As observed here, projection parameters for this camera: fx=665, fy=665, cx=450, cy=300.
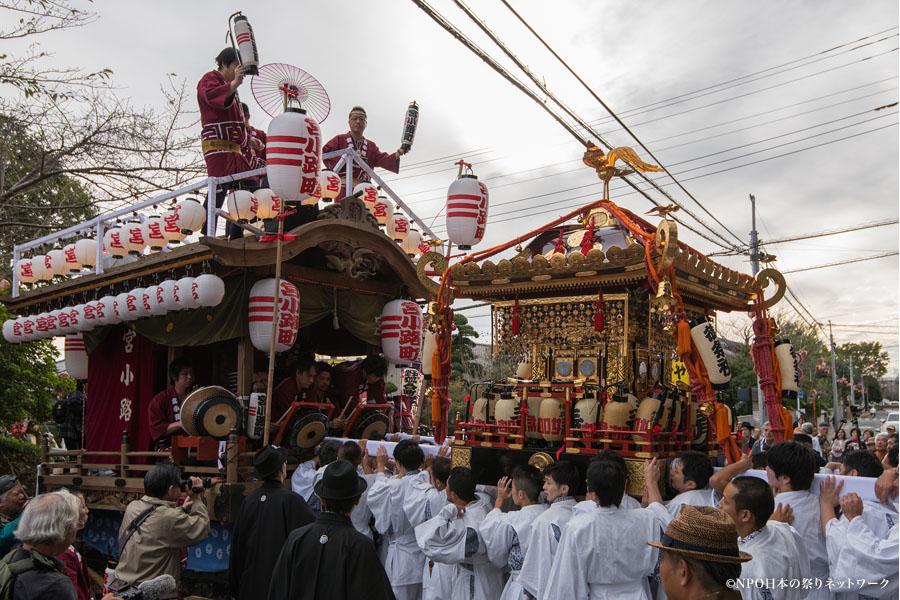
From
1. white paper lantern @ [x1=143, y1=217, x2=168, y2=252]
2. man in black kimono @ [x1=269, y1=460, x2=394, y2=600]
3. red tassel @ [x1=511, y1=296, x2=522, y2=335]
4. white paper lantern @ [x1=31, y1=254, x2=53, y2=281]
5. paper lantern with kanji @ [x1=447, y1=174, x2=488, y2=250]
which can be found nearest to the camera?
man in black kimono @ [x1=269, y1=460, x2=394, y2=600]

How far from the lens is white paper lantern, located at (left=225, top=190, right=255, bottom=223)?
860 cm

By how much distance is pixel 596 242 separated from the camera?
21.4 ft

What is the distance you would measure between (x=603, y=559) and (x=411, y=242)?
804cm

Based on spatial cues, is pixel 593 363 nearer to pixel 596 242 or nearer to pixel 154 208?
pixel 596 242

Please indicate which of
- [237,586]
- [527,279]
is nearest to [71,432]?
[237,586]

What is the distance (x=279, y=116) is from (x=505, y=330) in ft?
11.6

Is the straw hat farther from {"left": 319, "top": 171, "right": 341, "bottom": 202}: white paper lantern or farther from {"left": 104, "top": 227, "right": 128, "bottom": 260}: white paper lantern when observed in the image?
{"left": 104, "top": 227, "right": 128, "bottom": 260}: white paper lantern

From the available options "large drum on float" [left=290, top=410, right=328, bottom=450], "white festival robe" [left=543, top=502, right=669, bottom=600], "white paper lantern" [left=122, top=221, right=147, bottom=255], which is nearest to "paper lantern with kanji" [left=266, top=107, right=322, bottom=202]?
"large drum on float" [left=290, top=410, right=328, bottom=450]

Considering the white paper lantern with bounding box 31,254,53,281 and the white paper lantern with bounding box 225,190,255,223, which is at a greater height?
the white paper lantern with bounding box 225,190,255,223

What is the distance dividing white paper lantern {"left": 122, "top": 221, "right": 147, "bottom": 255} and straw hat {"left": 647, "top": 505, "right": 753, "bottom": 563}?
8690mm

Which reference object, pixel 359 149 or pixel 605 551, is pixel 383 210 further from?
pixel 605 551

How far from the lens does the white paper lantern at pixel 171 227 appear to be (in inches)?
348

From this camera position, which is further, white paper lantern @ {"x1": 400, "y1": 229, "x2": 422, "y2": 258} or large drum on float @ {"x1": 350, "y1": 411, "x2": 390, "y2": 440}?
white paper lantern @ {"x1": 400, "y1": 229, "x2": 422, "y2": 258}

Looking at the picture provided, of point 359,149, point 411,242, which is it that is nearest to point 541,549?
point 411,242
